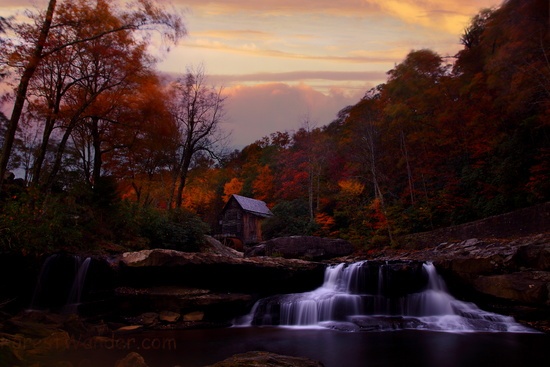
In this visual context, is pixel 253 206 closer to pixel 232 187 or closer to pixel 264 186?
pixel 264 186

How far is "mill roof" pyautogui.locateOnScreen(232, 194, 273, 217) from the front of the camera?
38.2 metres

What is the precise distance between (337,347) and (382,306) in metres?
4.04

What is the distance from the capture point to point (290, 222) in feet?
102

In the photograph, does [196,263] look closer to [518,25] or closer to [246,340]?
[246,340]

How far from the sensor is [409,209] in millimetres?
25062

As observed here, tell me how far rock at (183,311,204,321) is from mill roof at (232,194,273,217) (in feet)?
86.6

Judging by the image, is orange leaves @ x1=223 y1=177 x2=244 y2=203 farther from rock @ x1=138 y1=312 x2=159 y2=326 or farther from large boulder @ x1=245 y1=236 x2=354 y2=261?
rock @ x1=138 y1=312 x2=159 y2=326

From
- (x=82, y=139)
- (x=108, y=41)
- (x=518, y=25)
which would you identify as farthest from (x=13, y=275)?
(x=518, y=25)

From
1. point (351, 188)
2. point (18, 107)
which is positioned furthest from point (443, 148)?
point (18, 107)

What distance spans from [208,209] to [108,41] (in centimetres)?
3095

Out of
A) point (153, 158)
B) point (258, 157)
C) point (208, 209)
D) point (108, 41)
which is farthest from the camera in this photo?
point (258, 157)

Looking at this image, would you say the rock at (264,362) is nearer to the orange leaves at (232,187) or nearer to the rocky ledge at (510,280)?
the rocky ledge at (510,280)

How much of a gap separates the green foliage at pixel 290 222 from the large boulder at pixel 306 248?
17.0 ft

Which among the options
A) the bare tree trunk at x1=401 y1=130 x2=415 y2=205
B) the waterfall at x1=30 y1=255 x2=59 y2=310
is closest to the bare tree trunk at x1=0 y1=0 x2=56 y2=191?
the waterfall at x1=30 y1=255 x2=59 y2=310
